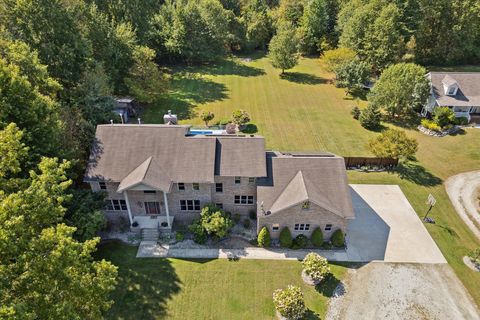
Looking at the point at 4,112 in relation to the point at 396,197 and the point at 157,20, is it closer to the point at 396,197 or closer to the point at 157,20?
the point at 396,197

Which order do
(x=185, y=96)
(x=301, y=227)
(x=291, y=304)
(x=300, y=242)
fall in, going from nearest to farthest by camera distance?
(x=291, y=304) → (x=300, y=242) → (x=301, y=227) → (x=185, y=96)

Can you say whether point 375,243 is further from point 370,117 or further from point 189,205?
point 370,117

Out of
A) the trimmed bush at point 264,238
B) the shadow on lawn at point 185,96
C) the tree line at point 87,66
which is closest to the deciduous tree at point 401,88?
the tree line at point 87,66

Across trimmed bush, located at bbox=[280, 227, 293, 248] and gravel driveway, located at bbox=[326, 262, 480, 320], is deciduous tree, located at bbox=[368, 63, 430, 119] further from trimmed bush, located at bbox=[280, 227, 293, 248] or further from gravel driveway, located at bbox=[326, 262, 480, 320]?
trimmed bush, located at bbox=[280, 227, 293, 248]

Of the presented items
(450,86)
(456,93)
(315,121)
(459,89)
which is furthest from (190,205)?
(459,89)

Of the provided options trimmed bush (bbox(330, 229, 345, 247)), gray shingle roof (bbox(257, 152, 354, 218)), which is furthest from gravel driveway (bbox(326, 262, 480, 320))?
gray shingle roof (bbox(257, 152, 354, 218))

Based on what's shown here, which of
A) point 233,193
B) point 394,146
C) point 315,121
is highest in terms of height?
point 394,146

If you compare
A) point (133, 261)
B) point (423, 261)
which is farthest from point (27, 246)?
point (423, 261)
